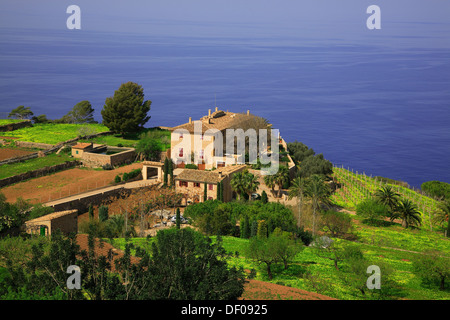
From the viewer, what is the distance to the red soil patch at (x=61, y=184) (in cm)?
4262

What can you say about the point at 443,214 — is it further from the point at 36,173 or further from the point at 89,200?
the point at 36,173

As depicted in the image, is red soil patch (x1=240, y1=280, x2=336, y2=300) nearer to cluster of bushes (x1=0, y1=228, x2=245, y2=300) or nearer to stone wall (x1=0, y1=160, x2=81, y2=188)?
cluster of bushes (x1=0, y1=228, x2=245, y2=300)

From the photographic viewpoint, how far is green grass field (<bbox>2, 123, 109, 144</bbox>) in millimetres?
60969

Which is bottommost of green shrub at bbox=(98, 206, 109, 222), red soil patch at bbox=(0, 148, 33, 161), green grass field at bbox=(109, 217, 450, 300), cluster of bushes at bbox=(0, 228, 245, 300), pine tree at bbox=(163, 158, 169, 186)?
green grass field at bbox=(109, 217, 450, 300)

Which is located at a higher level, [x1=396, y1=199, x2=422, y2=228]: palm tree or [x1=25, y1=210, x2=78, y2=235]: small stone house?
[x1=25, y1=210, x2=78, y2=235]: small stone house

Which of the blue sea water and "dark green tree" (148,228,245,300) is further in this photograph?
the blue sea water

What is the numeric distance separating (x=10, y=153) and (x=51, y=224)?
26389mm

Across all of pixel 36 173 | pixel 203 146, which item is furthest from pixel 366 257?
pixel 36 173

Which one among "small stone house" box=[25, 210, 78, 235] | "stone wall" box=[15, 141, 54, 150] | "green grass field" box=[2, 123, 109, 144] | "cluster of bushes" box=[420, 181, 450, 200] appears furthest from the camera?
"green grass field" box=[2, 123, 109, 144]

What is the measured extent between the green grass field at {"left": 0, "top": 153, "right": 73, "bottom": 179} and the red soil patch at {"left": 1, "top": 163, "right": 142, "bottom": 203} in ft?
6.62

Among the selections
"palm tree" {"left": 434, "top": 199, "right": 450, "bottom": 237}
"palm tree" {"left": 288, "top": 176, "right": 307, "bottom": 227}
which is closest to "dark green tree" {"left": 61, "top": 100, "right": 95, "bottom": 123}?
"palm tree" {"left": 288, "top": 176, "right": 307, "bottom": 227}

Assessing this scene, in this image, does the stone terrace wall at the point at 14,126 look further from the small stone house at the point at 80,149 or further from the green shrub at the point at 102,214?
the green shrub at the point at 102,214

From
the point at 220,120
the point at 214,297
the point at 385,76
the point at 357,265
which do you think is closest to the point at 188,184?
the point at 220,120

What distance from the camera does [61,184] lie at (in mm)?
46188
